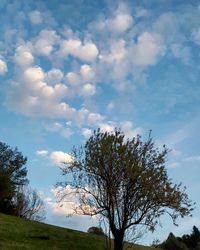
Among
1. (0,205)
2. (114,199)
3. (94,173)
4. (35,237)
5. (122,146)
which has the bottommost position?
(35,237)

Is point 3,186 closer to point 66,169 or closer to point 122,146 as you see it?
point 66,169

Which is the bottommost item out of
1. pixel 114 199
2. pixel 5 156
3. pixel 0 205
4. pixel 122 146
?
pixel 114 199

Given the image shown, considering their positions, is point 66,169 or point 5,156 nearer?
point 66,169

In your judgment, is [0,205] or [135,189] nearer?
[135,189]

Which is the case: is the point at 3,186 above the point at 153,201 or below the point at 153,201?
above

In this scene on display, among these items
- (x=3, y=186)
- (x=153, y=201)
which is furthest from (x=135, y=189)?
(x=3, y=186)

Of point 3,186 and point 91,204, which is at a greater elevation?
point 3,186

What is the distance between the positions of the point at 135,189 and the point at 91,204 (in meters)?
4.23

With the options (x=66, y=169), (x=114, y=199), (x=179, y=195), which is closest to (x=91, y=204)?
(x=114, y=199)

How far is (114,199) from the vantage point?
36844 mm

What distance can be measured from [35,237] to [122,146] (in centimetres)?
1246

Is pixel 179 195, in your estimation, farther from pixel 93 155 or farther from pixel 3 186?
pixel 3 186

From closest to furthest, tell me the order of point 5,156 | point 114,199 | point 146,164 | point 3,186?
1. point 114,199
2. point 146,164
3. point 3,186
4. point 5,156

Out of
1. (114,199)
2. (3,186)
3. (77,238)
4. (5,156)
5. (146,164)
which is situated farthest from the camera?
(5,156)
